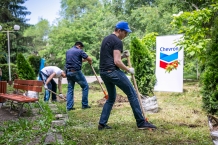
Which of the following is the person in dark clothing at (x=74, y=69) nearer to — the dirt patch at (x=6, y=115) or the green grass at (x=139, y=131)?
the green grass at (x=139, y=131)

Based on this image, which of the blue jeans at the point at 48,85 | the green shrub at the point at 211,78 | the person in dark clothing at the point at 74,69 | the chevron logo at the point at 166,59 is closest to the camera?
the green shrub at the point at 211,78

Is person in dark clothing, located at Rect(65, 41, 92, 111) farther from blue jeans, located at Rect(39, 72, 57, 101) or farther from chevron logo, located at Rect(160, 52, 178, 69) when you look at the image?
chevron logo, located at Rect(160, 52, 178, 69)

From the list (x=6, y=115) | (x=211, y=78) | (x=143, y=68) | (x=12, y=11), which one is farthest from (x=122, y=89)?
(x=12, y=11)

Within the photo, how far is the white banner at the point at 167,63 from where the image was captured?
9.52 metres

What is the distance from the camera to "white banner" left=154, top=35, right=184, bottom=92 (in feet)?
Result: 31.2

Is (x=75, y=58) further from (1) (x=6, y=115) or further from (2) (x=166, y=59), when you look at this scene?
(2) (x=166, y=59)

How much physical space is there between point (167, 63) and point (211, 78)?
485 centimetres

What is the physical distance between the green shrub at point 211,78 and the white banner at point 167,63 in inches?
169

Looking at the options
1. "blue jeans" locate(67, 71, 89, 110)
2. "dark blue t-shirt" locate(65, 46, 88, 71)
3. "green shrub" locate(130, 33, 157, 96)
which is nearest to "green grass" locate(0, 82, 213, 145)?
"blue jeans" locate(67, 71, 89, 110)

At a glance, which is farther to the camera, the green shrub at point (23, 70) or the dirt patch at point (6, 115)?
the green shrub at point (23, 70)

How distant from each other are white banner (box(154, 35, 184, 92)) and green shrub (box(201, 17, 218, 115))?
4.29 m

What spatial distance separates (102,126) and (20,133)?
130cm

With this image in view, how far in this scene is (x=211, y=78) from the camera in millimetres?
5004

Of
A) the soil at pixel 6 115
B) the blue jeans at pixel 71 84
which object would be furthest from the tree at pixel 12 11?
the blue jeans at pixel 71 84
